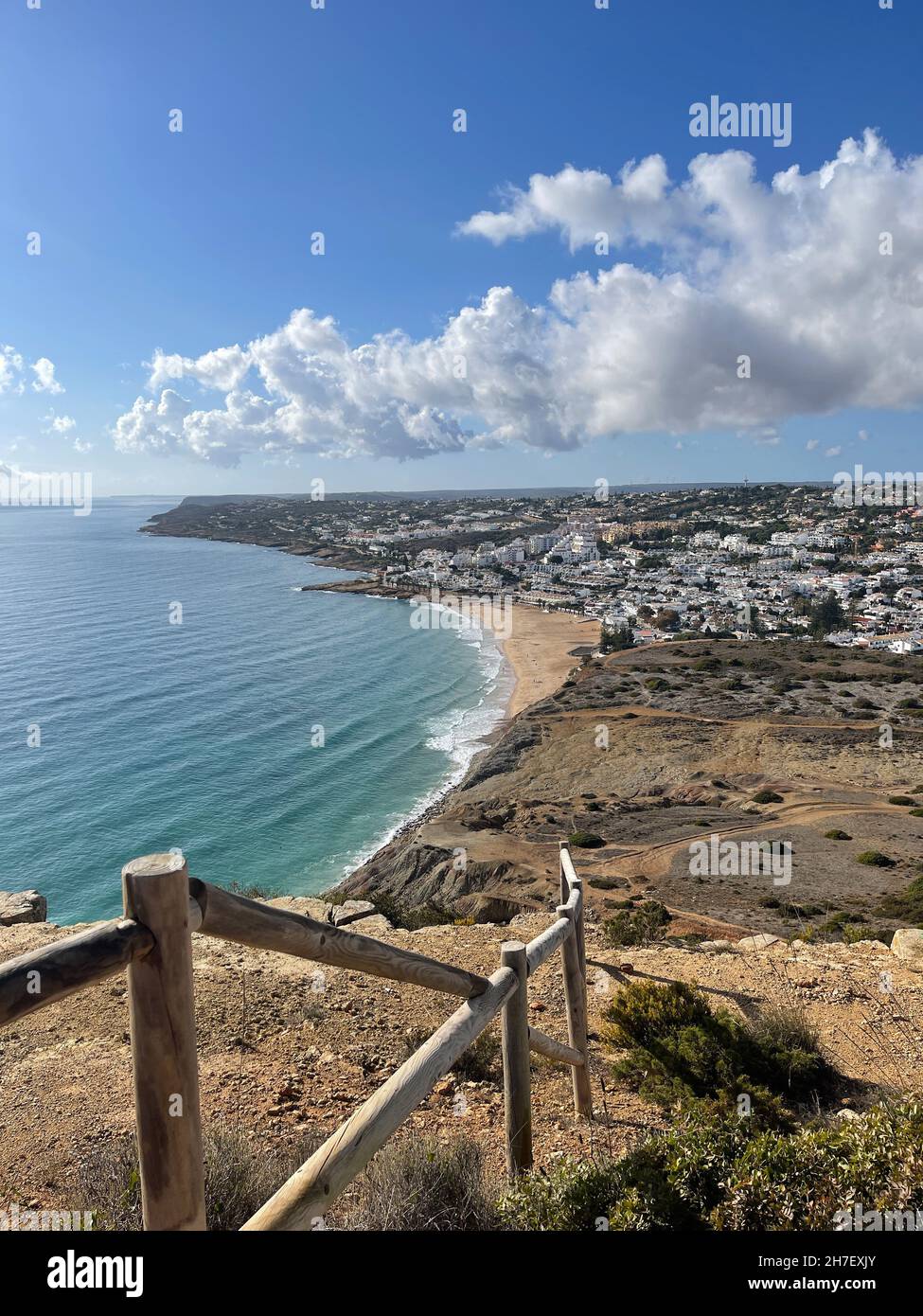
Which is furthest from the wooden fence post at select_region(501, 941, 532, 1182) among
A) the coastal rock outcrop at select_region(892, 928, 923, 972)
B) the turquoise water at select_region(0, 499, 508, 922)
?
the turquoise water at select_region(0, 499, 508, 922)

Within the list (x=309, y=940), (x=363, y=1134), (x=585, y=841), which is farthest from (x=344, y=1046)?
(x=585, y=841)

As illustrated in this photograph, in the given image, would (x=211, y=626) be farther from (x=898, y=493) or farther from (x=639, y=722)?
(x=898, y=493)

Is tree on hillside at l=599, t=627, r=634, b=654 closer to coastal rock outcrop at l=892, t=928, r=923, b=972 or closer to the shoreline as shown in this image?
the shoreline

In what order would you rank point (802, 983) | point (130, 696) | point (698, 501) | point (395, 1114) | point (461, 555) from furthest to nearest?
point (698, 501) < point (461, 555) < point (130, 696) < point (802, 983) < point (395, 1114)

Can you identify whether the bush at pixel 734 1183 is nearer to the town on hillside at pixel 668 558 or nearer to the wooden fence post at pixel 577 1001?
the wooden fence post at pixel 577 1001

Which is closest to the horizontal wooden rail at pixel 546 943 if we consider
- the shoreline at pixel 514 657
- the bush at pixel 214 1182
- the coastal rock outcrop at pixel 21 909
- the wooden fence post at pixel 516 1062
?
the wooden fence post at pixel 516 1062

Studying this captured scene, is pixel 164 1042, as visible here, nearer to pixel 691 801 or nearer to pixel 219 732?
pixel 691 801

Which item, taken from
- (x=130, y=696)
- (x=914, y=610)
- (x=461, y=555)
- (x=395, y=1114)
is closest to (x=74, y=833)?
(x=130, y=696)
